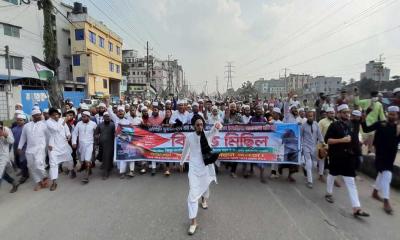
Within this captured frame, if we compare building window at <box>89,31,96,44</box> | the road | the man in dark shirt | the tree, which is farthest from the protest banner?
building window at <box>89,31,96,44</box>

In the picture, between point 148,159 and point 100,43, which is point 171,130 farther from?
point 100,43

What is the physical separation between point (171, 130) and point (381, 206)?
4998mm

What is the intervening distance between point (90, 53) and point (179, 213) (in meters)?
35.7

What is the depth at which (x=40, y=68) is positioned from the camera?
10.6m

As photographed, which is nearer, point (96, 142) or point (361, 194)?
point (361, 194)

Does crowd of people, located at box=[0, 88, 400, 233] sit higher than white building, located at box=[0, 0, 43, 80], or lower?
lower

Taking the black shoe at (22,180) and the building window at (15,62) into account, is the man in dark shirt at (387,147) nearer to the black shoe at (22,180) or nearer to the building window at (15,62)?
the black shoe at (22,180)

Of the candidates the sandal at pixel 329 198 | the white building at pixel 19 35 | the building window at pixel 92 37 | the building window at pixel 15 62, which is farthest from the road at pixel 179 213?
the building window at pixel 92 37

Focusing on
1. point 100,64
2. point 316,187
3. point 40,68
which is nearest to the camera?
point 316,187

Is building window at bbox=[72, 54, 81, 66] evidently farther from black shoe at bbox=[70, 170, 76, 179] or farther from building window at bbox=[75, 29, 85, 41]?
black shoe at bbox=[70, 170, 76, 179]

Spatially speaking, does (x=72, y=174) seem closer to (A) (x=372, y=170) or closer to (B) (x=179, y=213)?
(B) (x=179, y=213)

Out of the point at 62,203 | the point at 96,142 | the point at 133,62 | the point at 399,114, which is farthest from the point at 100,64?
the point at 133,62

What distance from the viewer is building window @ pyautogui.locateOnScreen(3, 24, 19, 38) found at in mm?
27797

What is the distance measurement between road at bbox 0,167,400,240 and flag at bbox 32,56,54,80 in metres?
5.85
